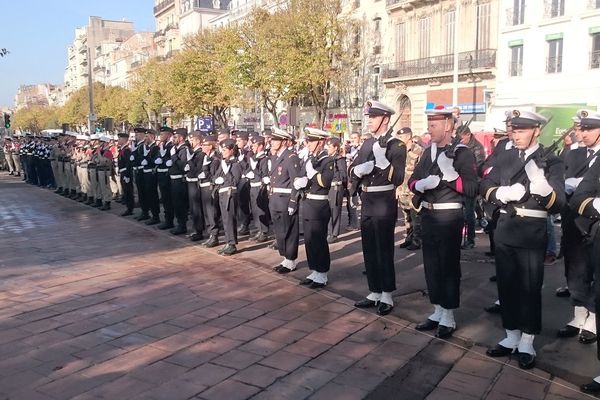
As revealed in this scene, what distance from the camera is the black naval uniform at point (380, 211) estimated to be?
19.5 feet

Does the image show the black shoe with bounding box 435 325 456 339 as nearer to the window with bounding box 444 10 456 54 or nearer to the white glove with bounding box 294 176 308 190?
the white glove with bounding box 294 176 308 190

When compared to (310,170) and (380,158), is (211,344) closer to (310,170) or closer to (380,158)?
(380,158)

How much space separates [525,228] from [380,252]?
1.82 m

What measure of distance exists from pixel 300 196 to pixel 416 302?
220 cm

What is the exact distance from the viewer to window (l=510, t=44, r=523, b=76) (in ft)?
94.1

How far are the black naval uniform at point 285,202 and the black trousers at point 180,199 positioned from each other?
10.2ft

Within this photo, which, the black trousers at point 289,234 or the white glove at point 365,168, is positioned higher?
the white glove at point 365,168

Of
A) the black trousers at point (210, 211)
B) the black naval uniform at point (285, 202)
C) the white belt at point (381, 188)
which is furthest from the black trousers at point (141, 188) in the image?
the white belt at point (381, 188)

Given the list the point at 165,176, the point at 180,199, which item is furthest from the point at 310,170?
the point at 165,176

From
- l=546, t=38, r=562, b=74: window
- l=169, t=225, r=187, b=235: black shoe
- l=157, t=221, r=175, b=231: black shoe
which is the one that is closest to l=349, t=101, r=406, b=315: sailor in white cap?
l=169, t=225, r=187, b=235: black shoe

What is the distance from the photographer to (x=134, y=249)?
9688 millimetres

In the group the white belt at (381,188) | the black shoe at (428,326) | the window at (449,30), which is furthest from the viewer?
the window at (449,30)

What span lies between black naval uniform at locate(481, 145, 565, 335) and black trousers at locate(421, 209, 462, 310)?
51cm

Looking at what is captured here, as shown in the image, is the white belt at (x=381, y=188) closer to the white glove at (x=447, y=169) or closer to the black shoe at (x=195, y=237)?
the white glove at (x=447, y=169)
